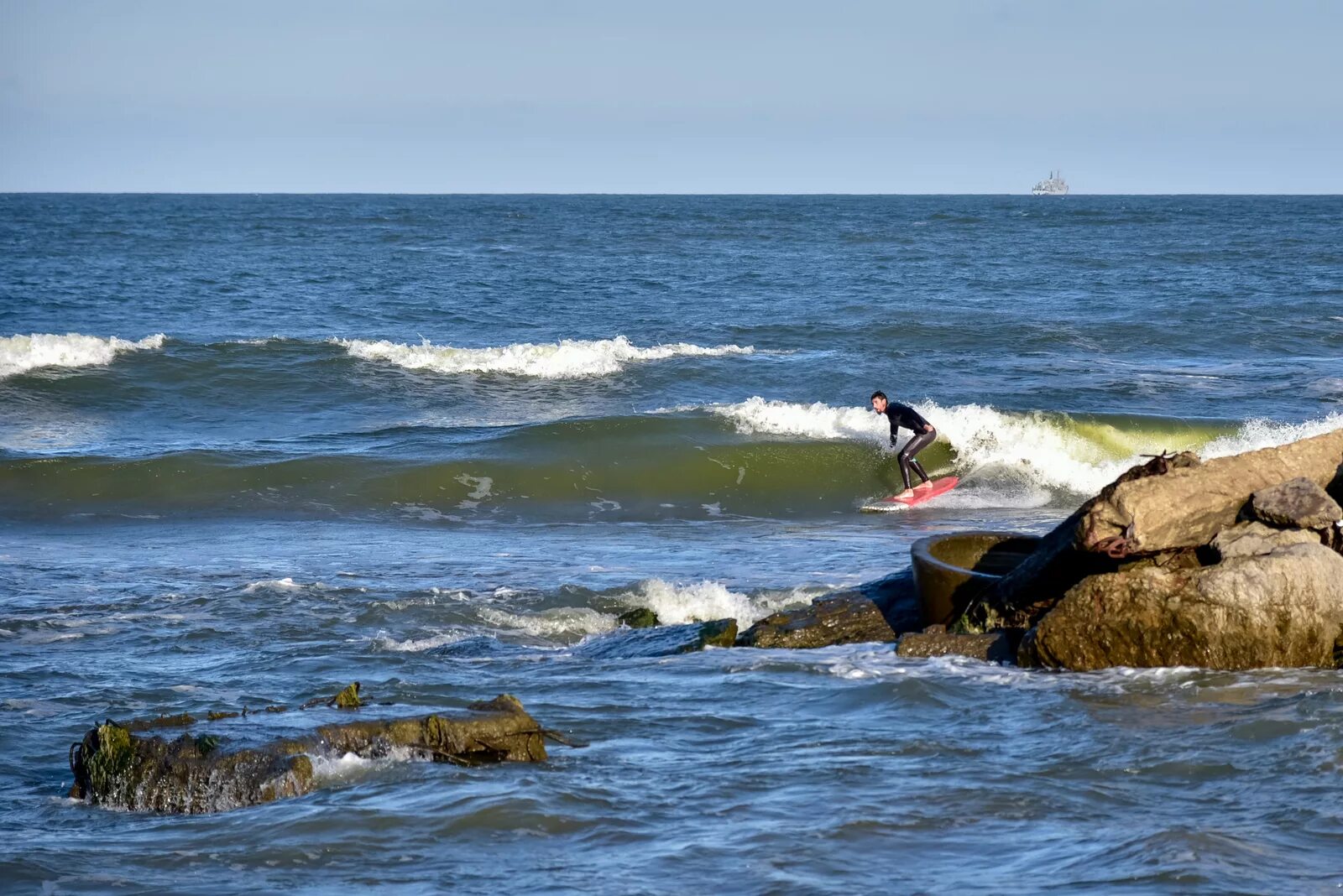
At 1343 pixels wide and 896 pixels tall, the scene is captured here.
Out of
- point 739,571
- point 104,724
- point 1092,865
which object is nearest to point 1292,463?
point 1092,865

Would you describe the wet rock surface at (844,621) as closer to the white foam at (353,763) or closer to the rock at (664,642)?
the rock at (664,642)

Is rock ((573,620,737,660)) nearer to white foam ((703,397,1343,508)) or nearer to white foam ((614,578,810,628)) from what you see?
white foam ((614,578,810,628))

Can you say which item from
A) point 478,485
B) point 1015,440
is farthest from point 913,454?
point 478,485

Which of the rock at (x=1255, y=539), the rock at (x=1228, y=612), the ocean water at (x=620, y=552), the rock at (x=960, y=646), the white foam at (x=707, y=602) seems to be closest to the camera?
the ocean water at (x=620, y=552)

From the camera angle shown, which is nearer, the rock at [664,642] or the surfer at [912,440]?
the rock at [664,642]

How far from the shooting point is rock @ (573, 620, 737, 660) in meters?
9.65

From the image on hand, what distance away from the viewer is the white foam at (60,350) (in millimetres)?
26109

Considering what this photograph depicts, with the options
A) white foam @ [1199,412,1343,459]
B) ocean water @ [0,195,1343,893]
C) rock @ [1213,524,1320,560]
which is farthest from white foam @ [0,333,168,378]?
rock @ [1213,524,1320,560]

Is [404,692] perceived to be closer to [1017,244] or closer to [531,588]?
[531,588]

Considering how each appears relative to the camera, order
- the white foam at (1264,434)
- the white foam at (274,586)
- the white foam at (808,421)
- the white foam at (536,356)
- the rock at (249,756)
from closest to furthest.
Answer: the rock at (249,756), the white foam at (274,586), the white foam at (1264,434), the white foam at (808,421), the white foam at (536,356)

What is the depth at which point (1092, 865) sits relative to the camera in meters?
5.74

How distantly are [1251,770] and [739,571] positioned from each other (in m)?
6.72

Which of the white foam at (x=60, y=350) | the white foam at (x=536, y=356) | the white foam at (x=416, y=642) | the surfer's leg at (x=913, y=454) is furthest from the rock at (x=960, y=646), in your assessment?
the white foam at (x=60, y=350)

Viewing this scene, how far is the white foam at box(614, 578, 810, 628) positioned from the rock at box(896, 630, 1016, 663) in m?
1.85
